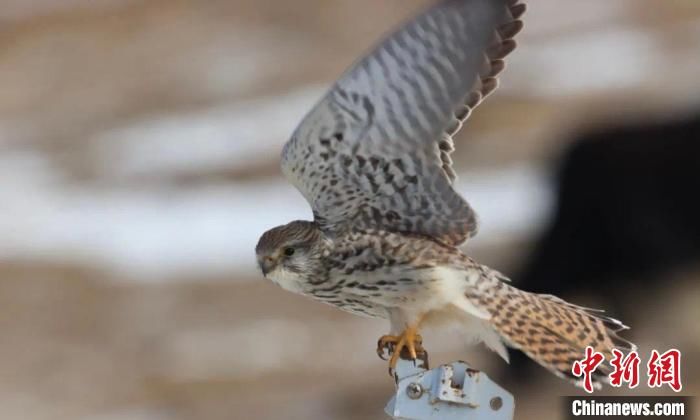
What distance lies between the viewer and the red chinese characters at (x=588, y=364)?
167 inches

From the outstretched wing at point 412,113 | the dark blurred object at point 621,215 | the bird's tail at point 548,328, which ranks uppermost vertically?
the dark blurred object at point 621,215

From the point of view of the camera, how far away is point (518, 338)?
4.45 metres

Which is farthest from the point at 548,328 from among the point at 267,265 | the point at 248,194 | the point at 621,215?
the point at 248,194

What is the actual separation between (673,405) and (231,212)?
827 centimetres

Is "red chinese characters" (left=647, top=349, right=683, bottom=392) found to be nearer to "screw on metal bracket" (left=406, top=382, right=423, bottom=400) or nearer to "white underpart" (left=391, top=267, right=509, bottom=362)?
"white underpart" (left=391, top=267, right=509, bottom=362)

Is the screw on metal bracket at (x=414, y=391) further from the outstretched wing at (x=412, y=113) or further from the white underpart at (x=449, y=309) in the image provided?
the outstretched wing at (x=412, y=113)

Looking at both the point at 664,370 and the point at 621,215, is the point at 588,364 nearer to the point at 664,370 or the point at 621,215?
the point at 664,370

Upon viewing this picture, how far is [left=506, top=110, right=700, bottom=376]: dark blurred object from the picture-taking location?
10.3 metres

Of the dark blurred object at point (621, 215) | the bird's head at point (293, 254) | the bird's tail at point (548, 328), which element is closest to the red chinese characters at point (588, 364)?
the bird's tail at point (548, 328)

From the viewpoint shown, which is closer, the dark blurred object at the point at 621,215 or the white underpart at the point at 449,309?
the white underpart at the point at 449,309

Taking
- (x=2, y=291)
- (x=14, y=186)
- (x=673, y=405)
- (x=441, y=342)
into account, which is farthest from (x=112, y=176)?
(x=673, y=405)

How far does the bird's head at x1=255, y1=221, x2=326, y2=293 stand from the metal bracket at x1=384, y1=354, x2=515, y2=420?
0.90 m

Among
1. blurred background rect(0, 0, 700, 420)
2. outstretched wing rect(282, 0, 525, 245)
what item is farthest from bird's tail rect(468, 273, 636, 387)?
blurred background rect(0, 0, 700, 420)

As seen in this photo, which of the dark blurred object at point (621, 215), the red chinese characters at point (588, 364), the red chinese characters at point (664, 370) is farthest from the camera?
the dark blurred object at point (621, 215)
